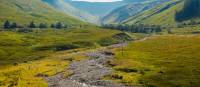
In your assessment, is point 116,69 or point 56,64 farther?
point 56,64

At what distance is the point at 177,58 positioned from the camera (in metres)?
178

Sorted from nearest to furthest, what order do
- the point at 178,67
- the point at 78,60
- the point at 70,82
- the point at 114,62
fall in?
the point at 70,82, the point at 178,67, the point at 114,62, the point at 78,60

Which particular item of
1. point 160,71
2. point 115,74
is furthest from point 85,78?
point 160,71

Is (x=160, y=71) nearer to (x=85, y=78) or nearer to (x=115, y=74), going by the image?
(x=115, y=74)

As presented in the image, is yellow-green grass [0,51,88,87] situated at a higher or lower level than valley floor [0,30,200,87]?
lower

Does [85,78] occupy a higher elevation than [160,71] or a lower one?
lower

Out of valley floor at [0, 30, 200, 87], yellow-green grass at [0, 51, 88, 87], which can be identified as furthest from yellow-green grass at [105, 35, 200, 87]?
yellow-green grass at [0, 51, 88, 87]

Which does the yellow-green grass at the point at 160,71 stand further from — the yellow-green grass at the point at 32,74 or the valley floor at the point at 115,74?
the yellow-green grass at the point at 32,74

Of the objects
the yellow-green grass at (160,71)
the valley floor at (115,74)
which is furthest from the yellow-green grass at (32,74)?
the yellow-green grass at (160,71)

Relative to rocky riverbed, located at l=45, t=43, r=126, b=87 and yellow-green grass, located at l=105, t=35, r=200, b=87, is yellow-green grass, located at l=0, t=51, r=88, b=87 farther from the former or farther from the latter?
yellow-green grass, located at l=105, t=35, r=200, b=87

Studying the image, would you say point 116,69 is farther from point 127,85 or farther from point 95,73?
point 127,85

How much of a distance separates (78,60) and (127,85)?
80.8 m

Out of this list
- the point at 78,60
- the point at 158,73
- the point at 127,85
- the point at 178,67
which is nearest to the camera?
the point at 127,85

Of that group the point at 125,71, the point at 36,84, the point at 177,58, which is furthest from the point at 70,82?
the point at 177,58
